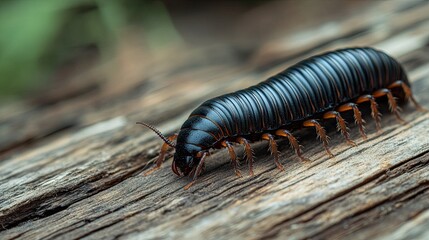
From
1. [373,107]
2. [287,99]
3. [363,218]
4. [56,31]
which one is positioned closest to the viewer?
[363,218]

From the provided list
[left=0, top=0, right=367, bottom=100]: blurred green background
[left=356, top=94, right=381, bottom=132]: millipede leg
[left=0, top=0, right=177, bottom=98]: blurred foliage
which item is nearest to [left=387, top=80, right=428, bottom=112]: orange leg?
[left=356, top=94, right=381, bottom=132]: millipede leg

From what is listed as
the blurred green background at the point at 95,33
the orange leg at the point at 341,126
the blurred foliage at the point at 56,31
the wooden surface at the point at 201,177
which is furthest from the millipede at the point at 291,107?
the blurred foliage at the point at 56,31

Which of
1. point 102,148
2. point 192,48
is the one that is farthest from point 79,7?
point 102,148

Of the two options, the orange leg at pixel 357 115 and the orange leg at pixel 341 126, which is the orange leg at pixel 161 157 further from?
the orange leg at pixel 357 115

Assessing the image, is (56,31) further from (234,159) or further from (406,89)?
(406,89)

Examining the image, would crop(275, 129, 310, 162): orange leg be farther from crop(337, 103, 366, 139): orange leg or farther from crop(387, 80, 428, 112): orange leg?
crop(387, 80, 428, 112): orange leg

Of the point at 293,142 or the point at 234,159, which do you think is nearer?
the point at 234,159

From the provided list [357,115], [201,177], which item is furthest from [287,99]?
[201,177]
